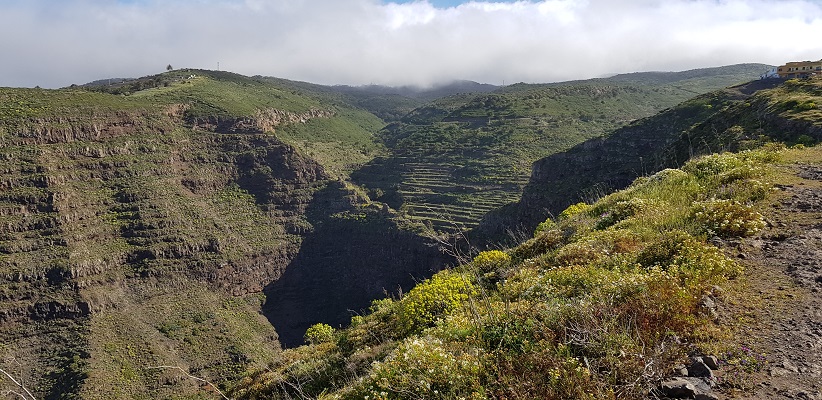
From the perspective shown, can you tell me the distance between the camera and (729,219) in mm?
8141

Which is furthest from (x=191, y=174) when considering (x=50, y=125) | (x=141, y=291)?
(x=141, y=291)

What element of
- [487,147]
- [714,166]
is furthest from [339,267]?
[714,166]

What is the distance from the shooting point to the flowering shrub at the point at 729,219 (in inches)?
310

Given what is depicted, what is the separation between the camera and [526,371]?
16.2 feet

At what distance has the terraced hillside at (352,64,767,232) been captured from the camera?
7550cm

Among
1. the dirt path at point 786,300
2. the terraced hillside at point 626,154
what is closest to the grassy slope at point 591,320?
the dirt path at point 786,300

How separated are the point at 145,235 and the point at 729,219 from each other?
69774mm

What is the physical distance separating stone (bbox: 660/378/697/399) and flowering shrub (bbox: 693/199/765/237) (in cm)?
480

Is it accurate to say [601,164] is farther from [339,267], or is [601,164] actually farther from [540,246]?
[339,267]

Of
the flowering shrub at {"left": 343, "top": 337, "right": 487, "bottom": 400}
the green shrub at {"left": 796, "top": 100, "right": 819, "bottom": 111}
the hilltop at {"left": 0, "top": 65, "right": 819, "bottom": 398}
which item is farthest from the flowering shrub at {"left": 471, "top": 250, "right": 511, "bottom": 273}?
the green shrub at {"left": 796, "top": 100, "right": 819, "bottom": 111}

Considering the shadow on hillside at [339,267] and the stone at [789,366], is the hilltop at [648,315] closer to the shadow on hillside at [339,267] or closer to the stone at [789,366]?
the stone at [789,366]

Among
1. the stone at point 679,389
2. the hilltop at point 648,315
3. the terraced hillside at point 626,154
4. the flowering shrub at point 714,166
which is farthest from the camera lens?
the terraced hillside at point 626,154

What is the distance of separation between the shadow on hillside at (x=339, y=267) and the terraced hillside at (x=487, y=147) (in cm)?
636

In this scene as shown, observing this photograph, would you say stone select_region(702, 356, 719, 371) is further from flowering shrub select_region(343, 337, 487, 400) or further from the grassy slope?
flowering shrub select_region(343, 337, 487, 400)
